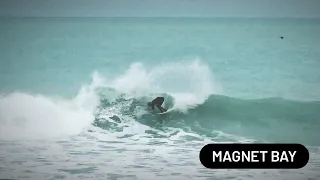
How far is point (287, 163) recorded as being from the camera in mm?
2857

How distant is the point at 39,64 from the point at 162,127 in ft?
2.82

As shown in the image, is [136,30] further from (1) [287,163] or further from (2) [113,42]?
(1) [287,163]

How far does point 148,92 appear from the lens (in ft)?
9.72

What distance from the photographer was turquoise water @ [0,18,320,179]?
2896mm

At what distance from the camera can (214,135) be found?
289cm

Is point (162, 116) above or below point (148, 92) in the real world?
below

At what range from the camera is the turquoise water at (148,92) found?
9.50ft

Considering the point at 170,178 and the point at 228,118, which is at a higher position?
the point at 228,118

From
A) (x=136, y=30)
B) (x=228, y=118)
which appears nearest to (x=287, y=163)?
(x=228, y=118)

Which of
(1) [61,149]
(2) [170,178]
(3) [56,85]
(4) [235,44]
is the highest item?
(4) [235,44]

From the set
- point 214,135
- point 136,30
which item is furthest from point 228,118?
point 136,30

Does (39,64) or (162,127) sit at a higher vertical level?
(39,64)

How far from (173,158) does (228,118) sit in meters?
0.42

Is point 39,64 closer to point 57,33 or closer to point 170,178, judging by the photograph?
point 57,33
